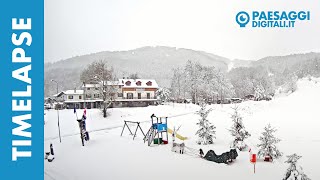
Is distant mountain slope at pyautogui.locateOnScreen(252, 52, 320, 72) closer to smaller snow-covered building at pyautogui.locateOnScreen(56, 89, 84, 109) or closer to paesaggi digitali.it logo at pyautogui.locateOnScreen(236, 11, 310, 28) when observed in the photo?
paesaggi digitali.it logo at pyautogui.locateOnScreen(236, 11, 310, 28)

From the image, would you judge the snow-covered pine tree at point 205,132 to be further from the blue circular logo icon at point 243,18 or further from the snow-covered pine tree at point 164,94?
the snow-covered pine tree at point 164,94

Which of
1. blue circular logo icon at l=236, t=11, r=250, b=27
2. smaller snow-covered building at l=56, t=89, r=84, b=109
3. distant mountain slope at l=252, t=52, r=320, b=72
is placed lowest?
smaller snow-covered building at l=56, t=89, r=84, b=109

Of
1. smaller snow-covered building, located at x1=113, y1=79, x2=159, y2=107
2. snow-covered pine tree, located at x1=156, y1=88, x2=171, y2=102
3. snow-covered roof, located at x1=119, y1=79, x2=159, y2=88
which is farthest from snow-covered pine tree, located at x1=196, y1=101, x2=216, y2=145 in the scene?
snow-covered pine tree, located at x1=156, y1=88, x2=171, y2=102

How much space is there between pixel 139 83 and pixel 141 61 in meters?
6.15

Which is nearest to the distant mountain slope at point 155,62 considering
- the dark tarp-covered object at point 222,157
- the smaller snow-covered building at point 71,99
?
the smaller snow-covered building at point 71,99

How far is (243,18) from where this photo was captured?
7.67 m

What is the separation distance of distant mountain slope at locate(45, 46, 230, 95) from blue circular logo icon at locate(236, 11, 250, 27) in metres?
4.82

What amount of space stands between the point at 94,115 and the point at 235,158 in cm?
1039

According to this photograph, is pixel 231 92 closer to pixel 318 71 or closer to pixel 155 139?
pixel 318 71

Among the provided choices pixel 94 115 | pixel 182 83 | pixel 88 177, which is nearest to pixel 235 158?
pixel 88 177

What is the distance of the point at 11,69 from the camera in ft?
18.4

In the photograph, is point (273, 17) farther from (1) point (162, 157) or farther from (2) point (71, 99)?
(2) point (71, 99)

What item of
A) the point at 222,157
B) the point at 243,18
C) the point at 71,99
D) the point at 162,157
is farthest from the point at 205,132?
the point at 71,99

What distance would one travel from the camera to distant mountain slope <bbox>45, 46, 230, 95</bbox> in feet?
41.5
